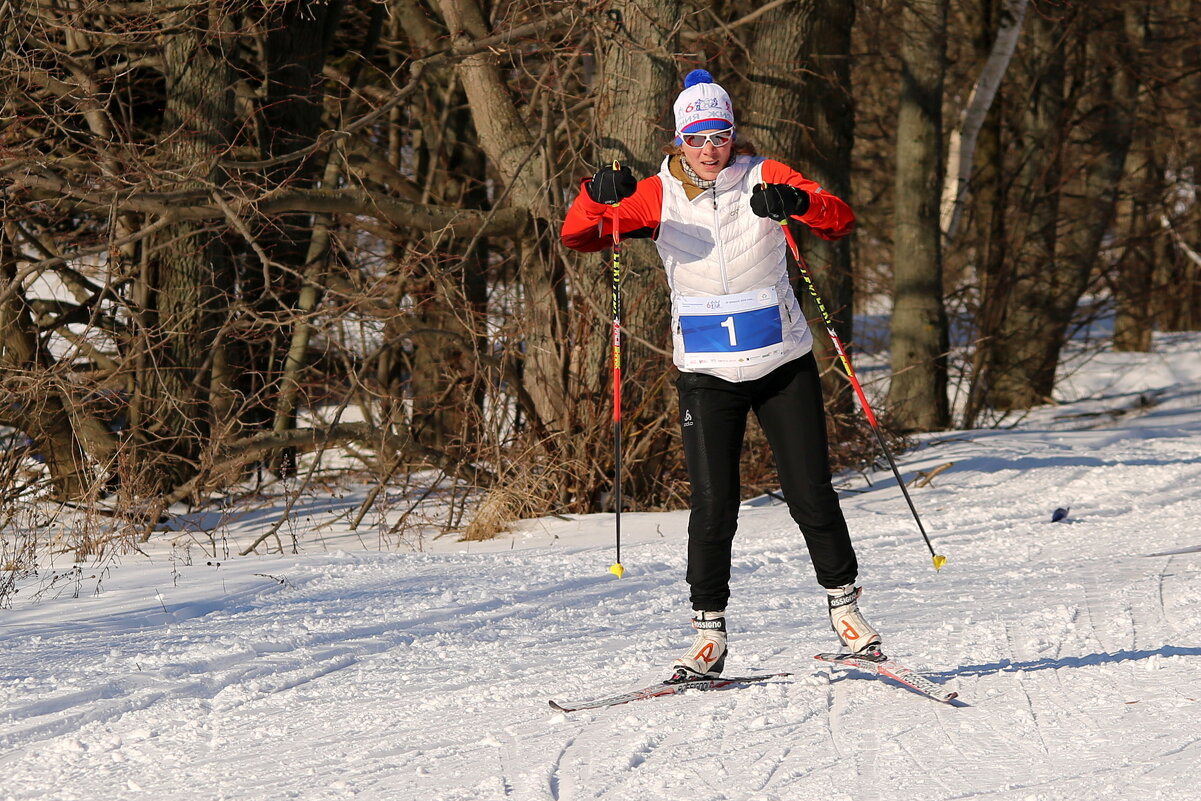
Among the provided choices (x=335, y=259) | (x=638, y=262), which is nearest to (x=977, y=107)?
(x=638, y=262)

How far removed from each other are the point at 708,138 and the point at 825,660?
1843 mm

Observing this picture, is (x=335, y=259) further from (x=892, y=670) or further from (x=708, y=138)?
(x=892, y=670)

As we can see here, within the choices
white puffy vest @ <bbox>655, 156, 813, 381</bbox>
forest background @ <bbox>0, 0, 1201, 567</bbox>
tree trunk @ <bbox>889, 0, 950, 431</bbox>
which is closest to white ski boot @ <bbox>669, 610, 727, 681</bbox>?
white puffy vest @ <bbox>655, 156, 813, 381</bbox>

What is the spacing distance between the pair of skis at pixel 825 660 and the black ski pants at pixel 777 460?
0.85ft

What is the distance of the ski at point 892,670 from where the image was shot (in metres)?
4.26

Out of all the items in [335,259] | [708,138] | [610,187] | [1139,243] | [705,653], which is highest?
[1139,243]

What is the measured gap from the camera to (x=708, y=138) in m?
4.48

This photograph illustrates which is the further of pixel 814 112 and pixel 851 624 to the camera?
pixel 814 112

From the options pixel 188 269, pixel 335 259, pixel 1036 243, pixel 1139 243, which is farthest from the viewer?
pixel 1139 243

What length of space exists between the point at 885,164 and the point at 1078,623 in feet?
46.9

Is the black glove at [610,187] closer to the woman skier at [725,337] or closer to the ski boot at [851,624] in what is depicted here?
the woman skier at [725,337]

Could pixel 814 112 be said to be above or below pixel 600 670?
above

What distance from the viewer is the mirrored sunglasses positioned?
449cm

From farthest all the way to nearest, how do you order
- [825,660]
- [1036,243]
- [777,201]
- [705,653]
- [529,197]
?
[1036,243] → [529,197] → [825,660] → [705,653] → [777,201]
